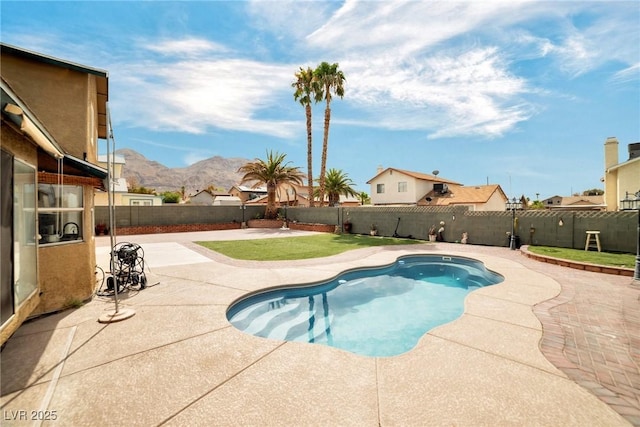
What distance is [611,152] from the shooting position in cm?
2022

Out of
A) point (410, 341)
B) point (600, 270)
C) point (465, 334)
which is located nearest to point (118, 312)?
point (410, 341)

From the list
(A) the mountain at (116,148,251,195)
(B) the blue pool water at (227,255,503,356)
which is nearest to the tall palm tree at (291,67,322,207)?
(B) the blue pool water at (227,255,503,356)


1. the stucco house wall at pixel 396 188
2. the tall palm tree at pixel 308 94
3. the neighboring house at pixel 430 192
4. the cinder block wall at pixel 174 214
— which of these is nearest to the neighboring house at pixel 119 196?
the cinder block wall at pixel 174 214

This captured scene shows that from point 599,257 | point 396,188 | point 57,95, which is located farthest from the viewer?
point 396,188

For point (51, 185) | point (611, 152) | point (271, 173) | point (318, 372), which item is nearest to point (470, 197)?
point (611, 152)

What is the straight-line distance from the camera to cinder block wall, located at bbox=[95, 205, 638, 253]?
11.4 m

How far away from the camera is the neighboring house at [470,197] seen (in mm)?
30453

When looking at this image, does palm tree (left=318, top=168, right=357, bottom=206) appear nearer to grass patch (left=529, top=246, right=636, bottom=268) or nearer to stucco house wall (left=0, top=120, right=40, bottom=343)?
grass patch (left=529, top=246, right=636, bottom=268)

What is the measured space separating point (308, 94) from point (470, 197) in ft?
72.4

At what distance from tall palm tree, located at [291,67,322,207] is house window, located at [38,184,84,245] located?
21.8 m

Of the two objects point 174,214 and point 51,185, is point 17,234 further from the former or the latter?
point 174,214

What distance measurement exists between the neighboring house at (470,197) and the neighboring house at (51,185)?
3092 centimetres

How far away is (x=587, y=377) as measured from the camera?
3219 millimetres

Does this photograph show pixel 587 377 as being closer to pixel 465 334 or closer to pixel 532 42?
pixel 465 334
